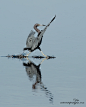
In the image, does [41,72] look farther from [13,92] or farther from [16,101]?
[16,101]

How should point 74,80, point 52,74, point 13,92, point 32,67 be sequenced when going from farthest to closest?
point 32,67
point 52,74
point 74,80
point 13,92

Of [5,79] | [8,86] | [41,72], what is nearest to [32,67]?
[41,72]

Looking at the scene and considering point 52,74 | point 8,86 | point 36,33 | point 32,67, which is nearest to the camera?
point 8,86

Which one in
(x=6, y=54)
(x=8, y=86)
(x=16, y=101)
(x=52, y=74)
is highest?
(x=6, y=54)

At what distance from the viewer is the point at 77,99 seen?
14.6 metres

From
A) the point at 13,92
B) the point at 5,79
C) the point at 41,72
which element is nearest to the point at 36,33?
the point at 41,72

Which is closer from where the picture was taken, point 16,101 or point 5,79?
point 16,101

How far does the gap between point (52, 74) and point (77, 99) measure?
16.1ft

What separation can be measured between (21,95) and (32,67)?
672 centimetres

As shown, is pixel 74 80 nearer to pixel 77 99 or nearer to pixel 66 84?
pixel 66 84

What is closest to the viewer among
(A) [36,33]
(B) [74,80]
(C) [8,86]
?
(C) [8,86]

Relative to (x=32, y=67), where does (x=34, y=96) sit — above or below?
below

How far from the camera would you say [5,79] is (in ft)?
59.2

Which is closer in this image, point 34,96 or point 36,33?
point 34,96
